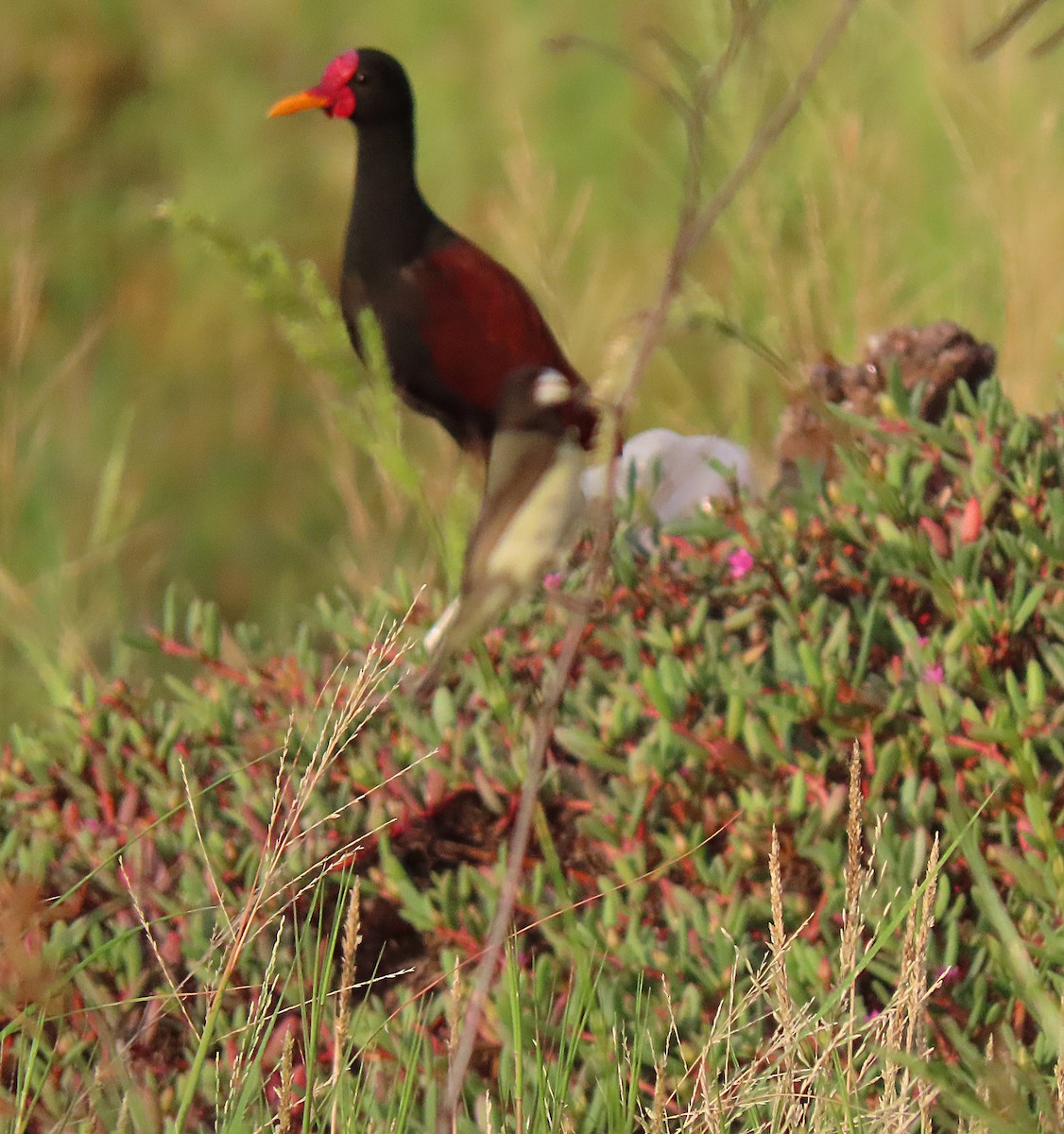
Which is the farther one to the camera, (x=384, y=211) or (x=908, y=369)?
(x=384, y=211)

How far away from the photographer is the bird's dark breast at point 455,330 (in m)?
3.14

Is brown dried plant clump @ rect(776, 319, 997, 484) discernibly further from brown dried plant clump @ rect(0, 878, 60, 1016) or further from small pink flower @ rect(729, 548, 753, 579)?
brown dried plant clump @ rect(0, 878, 60, 1016)

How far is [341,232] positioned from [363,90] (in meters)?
3.39

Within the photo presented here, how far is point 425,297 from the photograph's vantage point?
3133mm

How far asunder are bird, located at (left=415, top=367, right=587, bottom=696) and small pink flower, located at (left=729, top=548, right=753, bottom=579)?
0.79 meters

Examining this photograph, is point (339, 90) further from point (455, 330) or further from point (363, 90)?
point (455, 330)

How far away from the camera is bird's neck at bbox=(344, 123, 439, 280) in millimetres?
3186

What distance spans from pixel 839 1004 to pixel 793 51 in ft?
11.2

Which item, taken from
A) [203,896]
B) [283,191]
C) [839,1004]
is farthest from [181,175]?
[839,1004]

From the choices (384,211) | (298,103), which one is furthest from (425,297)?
(298,103)

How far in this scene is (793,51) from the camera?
181 inches

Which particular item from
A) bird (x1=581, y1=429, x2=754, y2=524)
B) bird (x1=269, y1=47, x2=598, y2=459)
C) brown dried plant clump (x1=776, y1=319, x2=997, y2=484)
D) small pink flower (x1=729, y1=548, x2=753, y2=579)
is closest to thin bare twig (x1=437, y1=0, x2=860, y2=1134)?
small pink flower (x1=729, y1=548, x2=753, y2=579)

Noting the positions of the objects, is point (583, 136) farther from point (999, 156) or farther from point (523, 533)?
point (523, 533)

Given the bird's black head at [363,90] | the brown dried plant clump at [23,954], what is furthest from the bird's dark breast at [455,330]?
the brown dried plant clump at [23,954]
